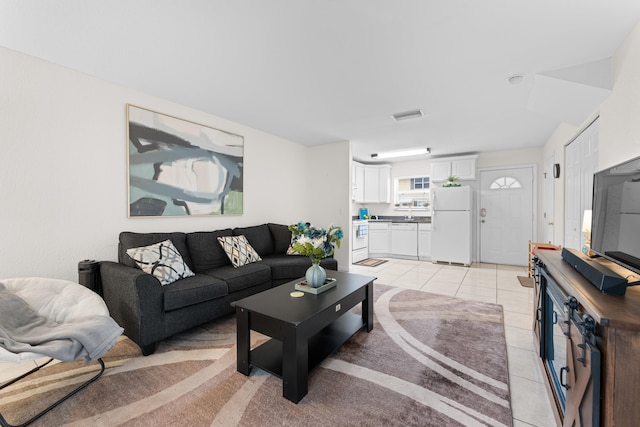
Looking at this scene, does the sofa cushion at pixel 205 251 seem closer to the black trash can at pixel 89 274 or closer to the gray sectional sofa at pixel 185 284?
the gray sectional sofa at pixel 185 284

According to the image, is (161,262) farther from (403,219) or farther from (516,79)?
(403,219)

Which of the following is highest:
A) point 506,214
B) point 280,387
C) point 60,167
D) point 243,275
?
point 60,167

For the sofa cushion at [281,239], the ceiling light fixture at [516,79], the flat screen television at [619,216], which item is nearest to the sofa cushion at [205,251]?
the sofa cushion at [281,239]

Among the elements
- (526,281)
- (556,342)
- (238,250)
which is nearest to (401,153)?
(526,281)

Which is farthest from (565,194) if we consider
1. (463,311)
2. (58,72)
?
(58,72)

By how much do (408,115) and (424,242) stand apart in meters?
3.32

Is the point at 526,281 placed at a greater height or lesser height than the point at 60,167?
lesser

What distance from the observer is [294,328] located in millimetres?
1623

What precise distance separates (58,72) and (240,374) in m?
2.99

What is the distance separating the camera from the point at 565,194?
3537 millimetres

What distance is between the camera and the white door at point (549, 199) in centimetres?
425

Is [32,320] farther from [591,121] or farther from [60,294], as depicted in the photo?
[591,121]

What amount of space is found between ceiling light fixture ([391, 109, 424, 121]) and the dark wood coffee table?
2.30 metres

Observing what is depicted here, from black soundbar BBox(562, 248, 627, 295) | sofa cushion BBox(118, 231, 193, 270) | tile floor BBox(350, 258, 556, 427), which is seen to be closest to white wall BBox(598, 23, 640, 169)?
black soundbar BBox(562, 248, 627, 295)
